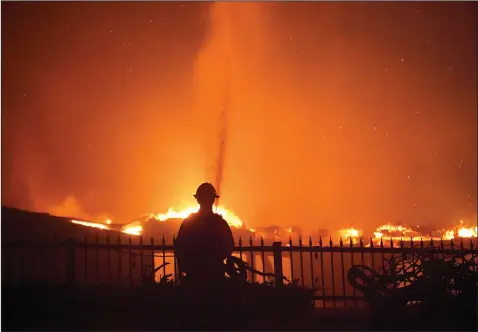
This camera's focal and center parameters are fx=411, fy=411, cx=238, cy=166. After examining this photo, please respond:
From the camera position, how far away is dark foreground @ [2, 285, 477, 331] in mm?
6750

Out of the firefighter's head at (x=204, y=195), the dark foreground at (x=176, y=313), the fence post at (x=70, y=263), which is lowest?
the dark foreground at (x=176, y=313)

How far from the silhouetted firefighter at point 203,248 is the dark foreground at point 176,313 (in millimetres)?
504

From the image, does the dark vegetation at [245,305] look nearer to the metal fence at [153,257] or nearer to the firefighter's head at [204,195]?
the metal fence at [153,257]

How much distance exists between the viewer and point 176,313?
6812 millimetres

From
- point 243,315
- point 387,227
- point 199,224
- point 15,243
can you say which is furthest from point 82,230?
point 387,227

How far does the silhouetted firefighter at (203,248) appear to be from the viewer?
7699 mm

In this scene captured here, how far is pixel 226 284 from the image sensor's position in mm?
7230

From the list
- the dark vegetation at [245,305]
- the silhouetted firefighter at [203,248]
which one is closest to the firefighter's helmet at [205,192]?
the silhouetted firefighter at [203,248]

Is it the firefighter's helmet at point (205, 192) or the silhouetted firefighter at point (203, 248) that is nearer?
the silhouetted firefighter at point (203, 248)

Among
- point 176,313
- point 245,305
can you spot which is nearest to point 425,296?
point 245,305

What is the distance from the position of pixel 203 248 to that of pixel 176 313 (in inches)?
52.8

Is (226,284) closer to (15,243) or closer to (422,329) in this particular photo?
(422,329)

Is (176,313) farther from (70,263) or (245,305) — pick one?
(70,263)

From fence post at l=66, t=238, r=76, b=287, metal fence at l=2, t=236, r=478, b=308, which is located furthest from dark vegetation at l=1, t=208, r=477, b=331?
fence post at l=66, t=238, r=76, b=287
